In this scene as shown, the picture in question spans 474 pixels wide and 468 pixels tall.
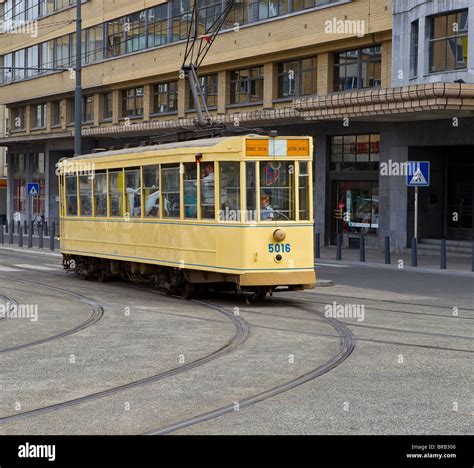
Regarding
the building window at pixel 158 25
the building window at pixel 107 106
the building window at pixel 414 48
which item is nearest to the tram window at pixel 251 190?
the building window at pixel 414 48

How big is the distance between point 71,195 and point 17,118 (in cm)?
4239

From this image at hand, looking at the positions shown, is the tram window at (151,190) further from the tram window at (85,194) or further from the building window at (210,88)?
the building window at (210,88)

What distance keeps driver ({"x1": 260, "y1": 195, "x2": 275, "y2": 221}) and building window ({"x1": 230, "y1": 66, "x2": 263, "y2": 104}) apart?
78.2 feet

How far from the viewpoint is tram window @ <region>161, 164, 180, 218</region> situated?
1916 cm

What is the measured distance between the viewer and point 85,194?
23.6 meters

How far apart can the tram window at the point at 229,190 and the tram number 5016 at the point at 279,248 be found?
745 millimetres

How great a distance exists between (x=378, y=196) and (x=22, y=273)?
583 inches

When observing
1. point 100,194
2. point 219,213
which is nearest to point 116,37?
point 100,194

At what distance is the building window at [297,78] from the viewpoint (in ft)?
125

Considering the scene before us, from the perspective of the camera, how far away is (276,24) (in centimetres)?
3869

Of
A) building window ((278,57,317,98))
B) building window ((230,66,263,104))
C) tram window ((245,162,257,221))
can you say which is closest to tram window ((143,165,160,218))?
tram window ((245,162,257,221))

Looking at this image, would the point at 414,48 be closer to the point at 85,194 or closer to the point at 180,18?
the point at 85,194
